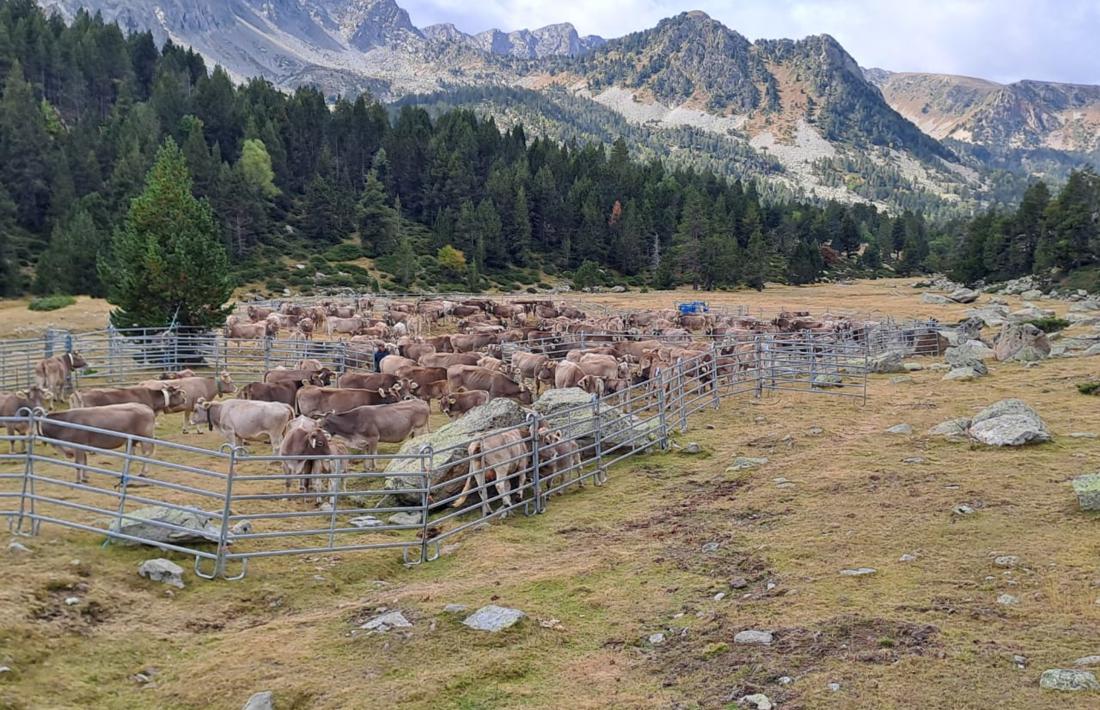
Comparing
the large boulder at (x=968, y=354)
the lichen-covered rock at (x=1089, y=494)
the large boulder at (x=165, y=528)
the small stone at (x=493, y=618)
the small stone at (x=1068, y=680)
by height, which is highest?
the large boulder at (x=968, y=354)

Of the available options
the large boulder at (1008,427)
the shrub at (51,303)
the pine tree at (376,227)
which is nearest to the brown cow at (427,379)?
the large boulder at (1008,427)

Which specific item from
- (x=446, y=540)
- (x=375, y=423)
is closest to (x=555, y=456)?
(x=446, y=540)

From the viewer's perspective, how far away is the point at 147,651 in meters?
8.18

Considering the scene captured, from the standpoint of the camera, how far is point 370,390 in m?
20.7

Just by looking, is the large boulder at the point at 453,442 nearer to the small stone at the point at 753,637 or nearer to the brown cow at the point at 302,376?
the small stone at the point at 753,637

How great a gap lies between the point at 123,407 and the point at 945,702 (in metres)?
15.1

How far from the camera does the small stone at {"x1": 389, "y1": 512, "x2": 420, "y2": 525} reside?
43.5ft

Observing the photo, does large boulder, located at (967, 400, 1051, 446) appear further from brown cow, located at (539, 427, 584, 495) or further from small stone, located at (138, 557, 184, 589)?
small stone, located at (138, 557, 184, 589)

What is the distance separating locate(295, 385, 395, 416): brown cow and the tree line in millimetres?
53967

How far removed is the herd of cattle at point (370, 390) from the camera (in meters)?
14.5

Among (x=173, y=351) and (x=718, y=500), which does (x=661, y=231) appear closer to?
(x=173, y=351)

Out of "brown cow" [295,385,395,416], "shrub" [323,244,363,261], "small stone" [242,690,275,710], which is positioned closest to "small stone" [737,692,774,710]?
"small stone" [242,690,275,710]

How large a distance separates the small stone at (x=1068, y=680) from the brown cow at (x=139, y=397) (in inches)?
727

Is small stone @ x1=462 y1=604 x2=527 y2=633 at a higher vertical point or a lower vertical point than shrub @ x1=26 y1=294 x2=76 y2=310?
lower
